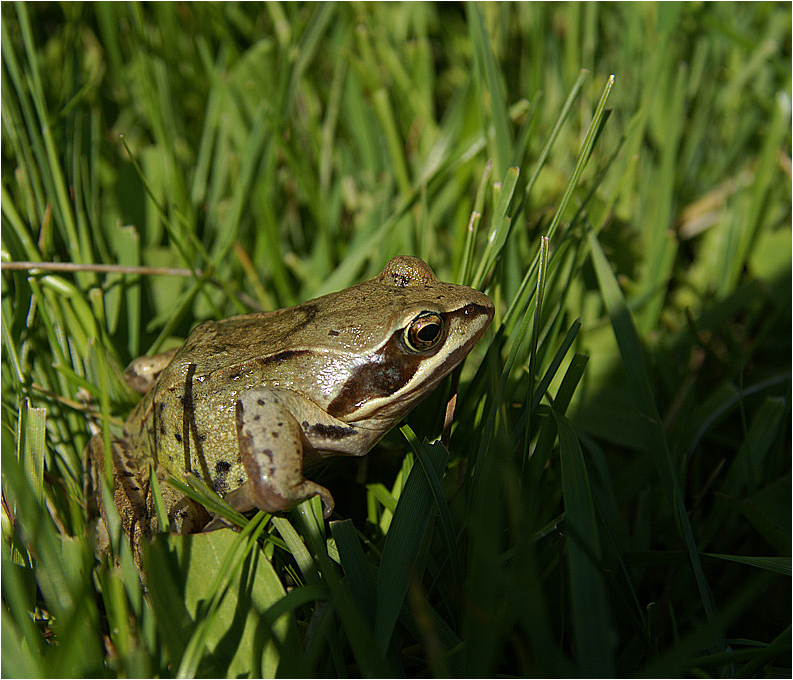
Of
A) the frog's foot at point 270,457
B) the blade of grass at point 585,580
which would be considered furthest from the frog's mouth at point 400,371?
the blade of grass at point 585,580

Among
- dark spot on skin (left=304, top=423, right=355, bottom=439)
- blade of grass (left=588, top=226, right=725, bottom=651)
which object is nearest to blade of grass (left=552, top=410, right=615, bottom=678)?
blade of grass (left=588, top=226, right=725, bottom=651)

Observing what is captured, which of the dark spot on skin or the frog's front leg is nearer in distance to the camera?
the frog's front leg

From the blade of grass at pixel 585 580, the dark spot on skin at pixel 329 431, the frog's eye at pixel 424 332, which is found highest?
the frog's eye at pixel 424 332

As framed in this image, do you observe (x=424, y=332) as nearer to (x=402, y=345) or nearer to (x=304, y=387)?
(x=402, y=345)

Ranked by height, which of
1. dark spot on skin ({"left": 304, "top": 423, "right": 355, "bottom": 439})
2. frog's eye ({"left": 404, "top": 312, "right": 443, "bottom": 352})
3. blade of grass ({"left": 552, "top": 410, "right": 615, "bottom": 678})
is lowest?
blade of grass ({"left": 552, "top": 410, "right": 615, "bottom": 678})

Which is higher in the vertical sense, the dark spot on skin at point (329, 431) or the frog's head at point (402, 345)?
the frog's head at point (402, 345)

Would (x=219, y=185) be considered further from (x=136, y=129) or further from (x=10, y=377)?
(x=10, y=377)

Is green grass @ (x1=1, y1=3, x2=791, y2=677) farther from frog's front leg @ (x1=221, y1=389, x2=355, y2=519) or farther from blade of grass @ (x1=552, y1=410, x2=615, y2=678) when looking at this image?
frog's front leg @ (x1=221, y1=389, x2=355, y2=519)

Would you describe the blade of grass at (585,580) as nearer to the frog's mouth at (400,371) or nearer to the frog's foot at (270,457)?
the frog's mouth at (400,371)
